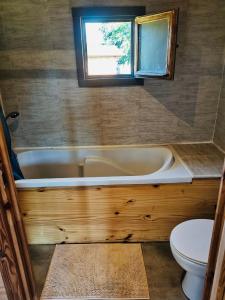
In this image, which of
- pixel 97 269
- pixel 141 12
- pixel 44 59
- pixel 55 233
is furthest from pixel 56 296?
pixel 141 12

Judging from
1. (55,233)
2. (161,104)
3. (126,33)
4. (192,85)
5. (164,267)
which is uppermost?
(126,33)

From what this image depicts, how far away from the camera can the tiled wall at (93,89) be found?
200 centimetres

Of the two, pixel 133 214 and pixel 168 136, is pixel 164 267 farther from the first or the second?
pixel 168 136

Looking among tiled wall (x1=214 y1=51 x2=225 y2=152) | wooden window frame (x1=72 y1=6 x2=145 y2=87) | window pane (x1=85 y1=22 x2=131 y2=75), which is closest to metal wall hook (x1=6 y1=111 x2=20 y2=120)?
wooden window frame (x1=72 y1=6 x2=145 y2=87)

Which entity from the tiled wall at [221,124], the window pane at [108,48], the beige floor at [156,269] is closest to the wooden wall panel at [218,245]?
the beige floor at [156,269]

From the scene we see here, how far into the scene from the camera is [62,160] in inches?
95.6

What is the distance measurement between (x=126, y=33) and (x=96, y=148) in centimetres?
113

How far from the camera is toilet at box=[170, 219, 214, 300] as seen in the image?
4.24 ft

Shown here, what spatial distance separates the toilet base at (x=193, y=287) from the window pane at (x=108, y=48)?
69.8 inches

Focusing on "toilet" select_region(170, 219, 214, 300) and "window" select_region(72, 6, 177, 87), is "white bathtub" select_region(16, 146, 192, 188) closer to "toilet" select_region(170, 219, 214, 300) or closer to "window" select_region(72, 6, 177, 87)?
"window" select_region(72, 6, 177, 87)

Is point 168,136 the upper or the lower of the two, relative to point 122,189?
upper

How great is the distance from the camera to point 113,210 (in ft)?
6.02

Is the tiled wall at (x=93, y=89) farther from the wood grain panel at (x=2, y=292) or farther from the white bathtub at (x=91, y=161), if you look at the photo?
the wood grain panel at (x=2, y=292)

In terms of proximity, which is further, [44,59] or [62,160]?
[62,160]
